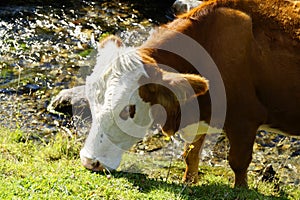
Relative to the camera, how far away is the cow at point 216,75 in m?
5.39

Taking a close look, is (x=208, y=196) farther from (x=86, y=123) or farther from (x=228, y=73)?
(x=86, y=123)

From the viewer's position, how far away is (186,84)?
5.09 m

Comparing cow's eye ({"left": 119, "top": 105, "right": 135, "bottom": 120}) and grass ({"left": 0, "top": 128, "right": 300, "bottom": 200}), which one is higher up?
cow's eye ({"left": 119, "top": 105, "right": 135, "bottom": 120})

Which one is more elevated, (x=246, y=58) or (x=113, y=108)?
(x=246, y=58)

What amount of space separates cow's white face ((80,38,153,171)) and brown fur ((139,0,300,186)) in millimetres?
481

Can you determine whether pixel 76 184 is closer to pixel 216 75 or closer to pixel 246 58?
pixel 216 75

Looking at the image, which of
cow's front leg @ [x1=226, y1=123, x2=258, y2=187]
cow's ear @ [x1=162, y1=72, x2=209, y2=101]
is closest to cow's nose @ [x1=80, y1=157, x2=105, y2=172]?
cow's ear @ [x1=162, y1=72, x2=209, y2=101]

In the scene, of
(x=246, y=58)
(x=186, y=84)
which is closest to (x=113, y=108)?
(x=186, y=84)

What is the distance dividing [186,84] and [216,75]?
939 millimetres

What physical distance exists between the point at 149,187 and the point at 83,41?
22.0 ft

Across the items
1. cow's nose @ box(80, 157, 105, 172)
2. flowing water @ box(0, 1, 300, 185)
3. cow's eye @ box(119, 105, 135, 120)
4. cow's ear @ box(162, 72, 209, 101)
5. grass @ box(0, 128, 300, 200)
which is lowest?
flowing water @ box(0, 1, 300, 185)

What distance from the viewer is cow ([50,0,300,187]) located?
17.7ft

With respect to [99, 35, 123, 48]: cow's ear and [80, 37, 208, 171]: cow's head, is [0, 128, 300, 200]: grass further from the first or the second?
[99, 35, 123, 48]: cow's ear

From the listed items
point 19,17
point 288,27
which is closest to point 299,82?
point 288,27
